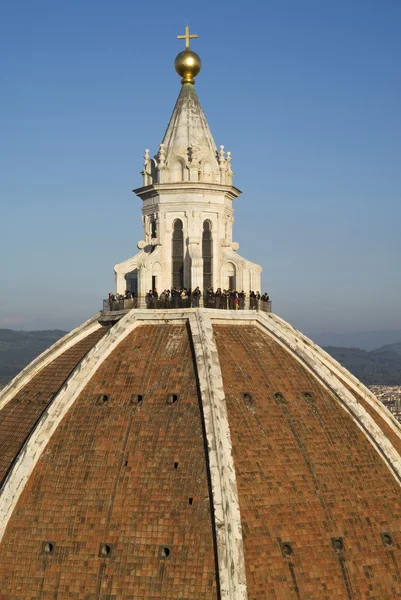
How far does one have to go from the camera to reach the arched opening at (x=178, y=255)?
44.9 metres

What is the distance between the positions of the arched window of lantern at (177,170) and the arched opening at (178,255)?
183 cm

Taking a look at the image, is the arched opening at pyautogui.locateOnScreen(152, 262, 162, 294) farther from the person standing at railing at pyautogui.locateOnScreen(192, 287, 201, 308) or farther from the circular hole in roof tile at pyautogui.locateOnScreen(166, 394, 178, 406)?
the circular hole in roof tile at pyautogui.locateOnScreen(166, 394, 178, 406)

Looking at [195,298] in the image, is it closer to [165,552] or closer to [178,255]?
[178,255]

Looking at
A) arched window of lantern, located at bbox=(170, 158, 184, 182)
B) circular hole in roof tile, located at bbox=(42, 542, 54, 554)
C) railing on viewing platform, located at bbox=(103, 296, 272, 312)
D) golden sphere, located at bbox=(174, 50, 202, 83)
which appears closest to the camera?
circular hole in roof tile, located at bbox=(42, 542, 54, 554)

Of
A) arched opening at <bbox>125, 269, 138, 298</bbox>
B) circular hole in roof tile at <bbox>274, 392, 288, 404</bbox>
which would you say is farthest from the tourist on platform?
circular hole in roof tile at <bbox>274, 392, 288, 404</bbox>

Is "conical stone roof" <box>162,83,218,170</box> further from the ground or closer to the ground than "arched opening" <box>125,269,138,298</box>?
further from the ground

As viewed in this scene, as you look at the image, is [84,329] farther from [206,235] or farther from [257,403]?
[257,403]

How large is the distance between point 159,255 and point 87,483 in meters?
12.5

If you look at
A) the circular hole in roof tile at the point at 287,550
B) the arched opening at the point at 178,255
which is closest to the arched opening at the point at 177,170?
the arched opening at the point at 178,255

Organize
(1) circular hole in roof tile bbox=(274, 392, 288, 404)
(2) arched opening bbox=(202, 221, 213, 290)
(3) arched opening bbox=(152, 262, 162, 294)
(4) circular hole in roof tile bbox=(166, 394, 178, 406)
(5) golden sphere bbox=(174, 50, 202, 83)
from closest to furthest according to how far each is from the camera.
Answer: (4) circular hole in roof tile bbox=(166, 394, 178, 406) → (1) circular hole in roof tile bbox=(274, 392, 288, 404) → (3) arched opening bbox=(152, 262, 162, 294) → (2) arched opening bbox=(202, 221, 213, 290) → (5) golden sphere bbox=(174, 50, 202, 83)

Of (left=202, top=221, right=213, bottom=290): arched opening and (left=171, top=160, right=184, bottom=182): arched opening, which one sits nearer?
(left=171, top=160, right=184, bottom=182): arched opening

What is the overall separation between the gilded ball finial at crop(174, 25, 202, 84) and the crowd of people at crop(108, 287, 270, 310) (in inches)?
378

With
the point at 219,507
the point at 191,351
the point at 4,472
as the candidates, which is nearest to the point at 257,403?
the point at 191,351

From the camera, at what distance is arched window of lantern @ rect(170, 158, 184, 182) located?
4488 cm
